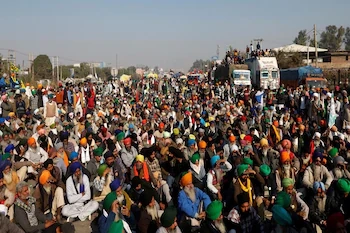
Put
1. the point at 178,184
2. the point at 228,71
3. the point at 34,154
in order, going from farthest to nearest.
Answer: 1. the point at 228,71
2. the point at 34,154
3. the point at 178,184

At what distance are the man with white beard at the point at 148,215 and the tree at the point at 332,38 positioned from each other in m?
105

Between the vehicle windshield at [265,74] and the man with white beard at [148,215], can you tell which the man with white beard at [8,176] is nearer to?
the man with white beard at [148,215]

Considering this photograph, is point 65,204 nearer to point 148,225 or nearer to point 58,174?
point 58,174

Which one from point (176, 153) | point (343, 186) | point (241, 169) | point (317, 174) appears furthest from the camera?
point (176, 153)

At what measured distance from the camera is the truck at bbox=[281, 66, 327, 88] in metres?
25.5

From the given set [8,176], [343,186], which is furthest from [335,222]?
[8,176]

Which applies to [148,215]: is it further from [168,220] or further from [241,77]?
[241,77]

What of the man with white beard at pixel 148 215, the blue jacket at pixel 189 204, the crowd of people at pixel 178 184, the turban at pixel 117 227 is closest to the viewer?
the turban at pixel 117 227

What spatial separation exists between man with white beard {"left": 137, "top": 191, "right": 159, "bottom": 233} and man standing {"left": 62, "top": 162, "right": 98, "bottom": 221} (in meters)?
1.84

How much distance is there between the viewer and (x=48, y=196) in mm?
6734

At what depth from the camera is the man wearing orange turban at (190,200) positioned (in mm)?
5633

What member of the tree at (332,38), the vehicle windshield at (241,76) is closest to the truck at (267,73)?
the vehicle windshield at (241,76)

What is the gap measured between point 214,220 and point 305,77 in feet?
77.2

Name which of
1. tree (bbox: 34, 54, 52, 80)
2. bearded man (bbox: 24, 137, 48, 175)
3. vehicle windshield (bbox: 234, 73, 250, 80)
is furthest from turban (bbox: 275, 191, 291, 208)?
tree (bbox: 34, 54, 52, 80)
